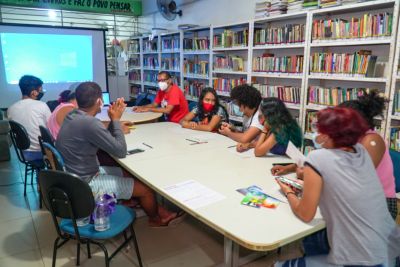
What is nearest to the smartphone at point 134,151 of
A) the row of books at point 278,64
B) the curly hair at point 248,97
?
the curly hair at point 248,97

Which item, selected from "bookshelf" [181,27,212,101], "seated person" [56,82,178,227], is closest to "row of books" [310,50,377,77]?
"bookshelf" [181,27,212,101]

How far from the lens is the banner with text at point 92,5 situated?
6129 millimetres

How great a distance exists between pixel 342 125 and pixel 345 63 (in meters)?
2.35

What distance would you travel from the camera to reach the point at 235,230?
1250mm

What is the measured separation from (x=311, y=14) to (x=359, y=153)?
8.58ft

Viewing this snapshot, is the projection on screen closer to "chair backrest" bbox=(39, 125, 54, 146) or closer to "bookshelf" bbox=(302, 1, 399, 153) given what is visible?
"chair backrest" bbox=(39, 125, 54, 146)

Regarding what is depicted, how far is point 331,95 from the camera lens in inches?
133

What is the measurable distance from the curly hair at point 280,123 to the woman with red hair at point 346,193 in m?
0.93

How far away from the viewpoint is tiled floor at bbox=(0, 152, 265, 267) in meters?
2.17

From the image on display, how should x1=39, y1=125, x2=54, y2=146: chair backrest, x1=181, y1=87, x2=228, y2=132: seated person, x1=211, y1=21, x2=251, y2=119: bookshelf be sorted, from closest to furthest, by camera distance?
x1=39, y1=125, x2=54, y2=146: chair backrest < x1=181, y1=87, x2=228, y2=132: seated person < x1=211, y1=21, x2=251, y2=119: bookshelf

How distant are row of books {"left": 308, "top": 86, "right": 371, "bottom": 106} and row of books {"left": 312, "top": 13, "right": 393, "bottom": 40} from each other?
0.54 m

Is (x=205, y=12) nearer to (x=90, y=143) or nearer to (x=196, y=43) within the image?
(x=196, y=43)

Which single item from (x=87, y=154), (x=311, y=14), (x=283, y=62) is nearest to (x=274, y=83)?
(x=283, y=62)

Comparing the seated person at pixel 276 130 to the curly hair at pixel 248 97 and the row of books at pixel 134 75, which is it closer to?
the curly hair at pixel 248 97
